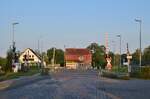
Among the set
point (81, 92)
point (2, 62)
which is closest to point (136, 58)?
point (2, 62)

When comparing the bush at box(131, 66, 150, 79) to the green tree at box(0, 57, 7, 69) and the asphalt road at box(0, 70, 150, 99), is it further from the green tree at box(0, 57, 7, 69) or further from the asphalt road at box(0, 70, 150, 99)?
the green tree at box(0, 57, 7, 69)

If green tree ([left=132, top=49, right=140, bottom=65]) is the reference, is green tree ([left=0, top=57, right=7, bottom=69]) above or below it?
below

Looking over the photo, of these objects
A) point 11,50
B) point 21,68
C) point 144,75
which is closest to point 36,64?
point 21,68

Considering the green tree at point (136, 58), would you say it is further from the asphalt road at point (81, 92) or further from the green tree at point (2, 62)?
the asphalt road at point (81, 92)

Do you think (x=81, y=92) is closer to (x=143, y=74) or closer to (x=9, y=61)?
(x=143, y=74)

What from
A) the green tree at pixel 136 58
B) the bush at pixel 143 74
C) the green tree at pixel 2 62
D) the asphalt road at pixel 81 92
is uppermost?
the green tree at pixel 136 58

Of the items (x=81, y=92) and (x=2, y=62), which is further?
(x=2, y=62)

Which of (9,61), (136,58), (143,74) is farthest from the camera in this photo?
(136,58)

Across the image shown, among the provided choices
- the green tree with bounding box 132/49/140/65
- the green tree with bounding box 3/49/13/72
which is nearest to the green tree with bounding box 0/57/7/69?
the green tree with bounding box 3/49/13/72

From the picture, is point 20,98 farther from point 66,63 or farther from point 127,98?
point 66,63

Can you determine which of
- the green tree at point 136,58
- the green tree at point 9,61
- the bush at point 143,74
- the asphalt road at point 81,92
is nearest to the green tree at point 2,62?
the green tree at point 9,61

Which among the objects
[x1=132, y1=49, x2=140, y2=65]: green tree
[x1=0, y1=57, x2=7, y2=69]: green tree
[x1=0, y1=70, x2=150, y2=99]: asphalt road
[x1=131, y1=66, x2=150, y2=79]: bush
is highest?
[x1=132, y1=49, x2=140, y2=65]: green tree

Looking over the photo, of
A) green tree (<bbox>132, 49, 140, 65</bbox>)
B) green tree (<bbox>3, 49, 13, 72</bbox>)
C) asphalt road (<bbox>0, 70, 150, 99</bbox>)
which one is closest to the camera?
asphalt road (<bbox>0, 70, 150, 99</bbox>)

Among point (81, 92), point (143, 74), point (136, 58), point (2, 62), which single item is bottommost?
point (81, 92)
